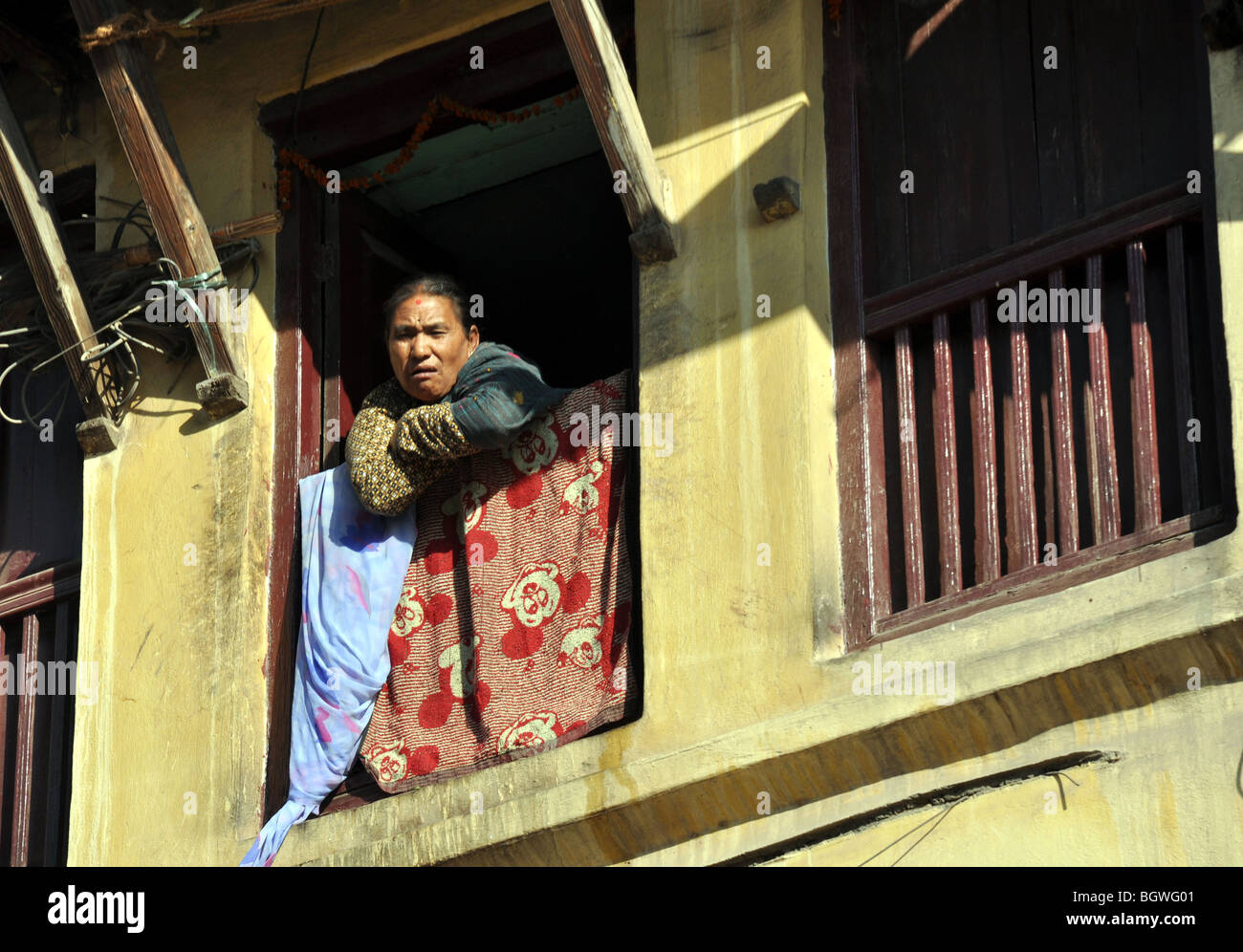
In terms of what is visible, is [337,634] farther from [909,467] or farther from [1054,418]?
[1054,418]

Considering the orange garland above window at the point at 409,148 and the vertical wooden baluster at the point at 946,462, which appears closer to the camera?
the vertical wooden baluster at the point at 946,462

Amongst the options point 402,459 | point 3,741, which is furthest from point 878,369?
point 3,741

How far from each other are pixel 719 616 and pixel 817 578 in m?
0.32

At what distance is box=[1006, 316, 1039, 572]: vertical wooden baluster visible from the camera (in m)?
6.03

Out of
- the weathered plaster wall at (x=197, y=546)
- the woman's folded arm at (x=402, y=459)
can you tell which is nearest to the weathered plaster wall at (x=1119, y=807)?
the woman's folded arm at (x=402, y=459)

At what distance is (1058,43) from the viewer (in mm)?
6715

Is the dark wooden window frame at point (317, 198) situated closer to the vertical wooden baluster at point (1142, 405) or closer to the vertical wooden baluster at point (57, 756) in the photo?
the vertical wooden baluster at point (57, 756)

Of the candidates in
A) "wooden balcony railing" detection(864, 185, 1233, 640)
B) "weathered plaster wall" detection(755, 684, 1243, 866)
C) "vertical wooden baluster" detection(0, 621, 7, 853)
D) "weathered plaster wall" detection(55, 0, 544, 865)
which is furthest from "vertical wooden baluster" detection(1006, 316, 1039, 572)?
"vertical wooden baluster" detection(0, 621, 7, 853)

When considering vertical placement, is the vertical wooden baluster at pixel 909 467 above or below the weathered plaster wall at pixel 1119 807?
above

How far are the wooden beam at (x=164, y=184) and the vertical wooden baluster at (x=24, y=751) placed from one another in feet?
3.46

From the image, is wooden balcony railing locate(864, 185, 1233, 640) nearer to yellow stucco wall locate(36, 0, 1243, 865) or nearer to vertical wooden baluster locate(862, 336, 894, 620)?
vertical wooden baluster locate(862, 336, 894, 620)

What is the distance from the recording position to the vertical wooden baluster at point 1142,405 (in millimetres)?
5840
